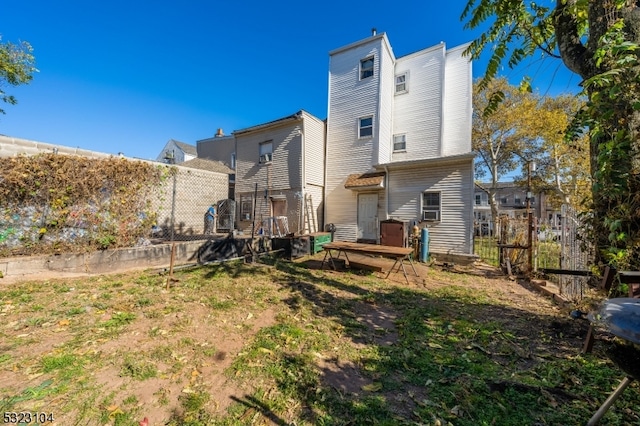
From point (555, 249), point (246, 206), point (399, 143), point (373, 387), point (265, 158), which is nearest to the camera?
point (373, 387)

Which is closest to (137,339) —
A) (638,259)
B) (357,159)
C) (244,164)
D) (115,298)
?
(115,298)

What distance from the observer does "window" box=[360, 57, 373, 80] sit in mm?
13602

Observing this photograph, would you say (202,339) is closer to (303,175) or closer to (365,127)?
(303,175)

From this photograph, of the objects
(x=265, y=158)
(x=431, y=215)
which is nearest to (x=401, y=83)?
(x=431, y=215)

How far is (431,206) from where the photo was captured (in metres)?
11.1

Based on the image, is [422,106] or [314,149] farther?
[314,149]

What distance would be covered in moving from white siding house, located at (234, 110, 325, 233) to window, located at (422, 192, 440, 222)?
5.56 metres

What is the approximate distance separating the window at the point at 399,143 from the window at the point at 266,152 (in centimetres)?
719

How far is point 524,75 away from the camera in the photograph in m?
4.33

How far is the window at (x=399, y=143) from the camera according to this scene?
555 inches

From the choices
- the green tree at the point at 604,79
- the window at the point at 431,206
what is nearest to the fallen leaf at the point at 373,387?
the green tree at the point at 604,79

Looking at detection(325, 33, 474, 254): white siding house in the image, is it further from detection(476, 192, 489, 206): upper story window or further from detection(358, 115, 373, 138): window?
detection(476, 192, 489, 206): upper story window

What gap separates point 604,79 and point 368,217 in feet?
34.6

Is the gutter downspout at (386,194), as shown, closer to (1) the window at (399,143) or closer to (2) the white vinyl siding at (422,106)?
(2) the white vinyl siding at (422,106)
